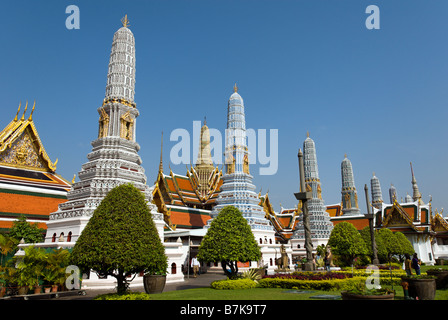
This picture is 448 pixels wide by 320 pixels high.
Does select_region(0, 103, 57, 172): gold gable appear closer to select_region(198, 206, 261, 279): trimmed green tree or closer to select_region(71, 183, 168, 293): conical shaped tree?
select_region(198, 206, 261, 279): trimmed green tree

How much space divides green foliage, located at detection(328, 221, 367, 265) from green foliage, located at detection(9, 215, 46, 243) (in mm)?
21057

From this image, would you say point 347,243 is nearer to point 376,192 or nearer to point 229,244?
point 229,244

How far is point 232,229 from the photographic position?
56.7ft

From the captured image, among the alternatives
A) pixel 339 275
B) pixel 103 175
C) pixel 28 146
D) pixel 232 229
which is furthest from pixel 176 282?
pixel 28 146

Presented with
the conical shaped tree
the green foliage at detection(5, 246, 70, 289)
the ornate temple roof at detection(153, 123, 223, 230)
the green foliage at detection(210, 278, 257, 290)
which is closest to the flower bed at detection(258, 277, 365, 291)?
the green foliage at detection(210, 278, 257, 290)

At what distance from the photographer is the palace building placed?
24.5 metres

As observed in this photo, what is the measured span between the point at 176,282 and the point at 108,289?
4.58 meters

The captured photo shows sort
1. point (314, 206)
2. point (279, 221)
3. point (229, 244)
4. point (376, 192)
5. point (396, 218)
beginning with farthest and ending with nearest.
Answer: point (376, 192) → point (279, 221) → point (314, 206) → point (396, 218) → point (229, 244)

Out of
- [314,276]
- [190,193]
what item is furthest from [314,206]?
[314,276]

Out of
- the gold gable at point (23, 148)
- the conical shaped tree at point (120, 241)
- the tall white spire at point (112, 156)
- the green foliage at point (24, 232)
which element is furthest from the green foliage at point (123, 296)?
the gold gable at point (23, 148)

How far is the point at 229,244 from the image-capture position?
16.7 meters

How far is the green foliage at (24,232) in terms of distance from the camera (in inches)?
840

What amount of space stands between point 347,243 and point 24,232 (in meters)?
22.5

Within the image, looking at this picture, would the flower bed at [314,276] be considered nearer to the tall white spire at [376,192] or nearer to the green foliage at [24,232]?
the green foliage at [24,232]
